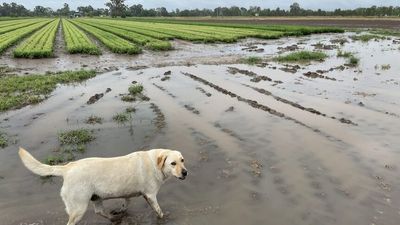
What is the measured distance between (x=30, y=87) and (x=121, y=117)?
21.6 feet

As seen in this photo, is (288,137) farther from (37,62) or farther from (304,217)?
(37,62)

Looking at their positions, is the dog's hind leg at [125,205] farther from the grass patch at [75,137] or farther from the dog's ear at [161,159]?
the grass patch at [75,137]

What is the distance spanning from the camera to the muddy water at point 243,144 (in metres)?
7.85

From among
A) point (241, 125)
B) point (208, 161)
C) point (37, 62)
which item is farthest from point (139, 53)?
point (208, 161)

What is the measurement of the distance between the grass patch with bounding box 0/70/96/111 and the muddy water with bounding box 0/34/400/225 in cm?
67

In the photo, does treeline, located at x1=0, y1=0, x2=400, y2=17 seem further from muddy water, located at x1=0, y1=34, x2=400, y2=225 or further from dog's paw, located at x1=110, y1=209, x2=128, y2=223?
dog's paw, located at x1=110, y1=209, x2=128, y2=223

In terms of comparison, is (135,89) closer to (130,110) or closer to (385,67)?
(130,110)

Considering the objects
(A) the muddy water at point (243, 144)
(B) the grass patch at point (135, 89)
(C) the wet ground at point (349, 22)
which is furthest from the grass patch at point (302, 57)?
(C) the wet ground at point (349, 22)

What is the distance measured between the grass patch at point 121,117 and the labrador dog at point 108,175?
19.8 feet

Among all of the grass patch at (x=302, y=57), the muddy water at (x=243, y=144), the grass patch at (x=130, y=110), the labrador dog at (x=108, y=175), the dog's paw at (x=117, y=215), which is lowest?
the dog's paw at (x=117, y=215)

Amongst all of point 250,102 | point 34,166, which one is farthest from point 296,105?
point 34,166

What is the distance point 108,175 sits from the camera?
6.88 metres

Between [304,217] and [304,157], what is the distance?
308 centimetres

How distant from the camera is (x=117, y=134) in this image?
12062mm
